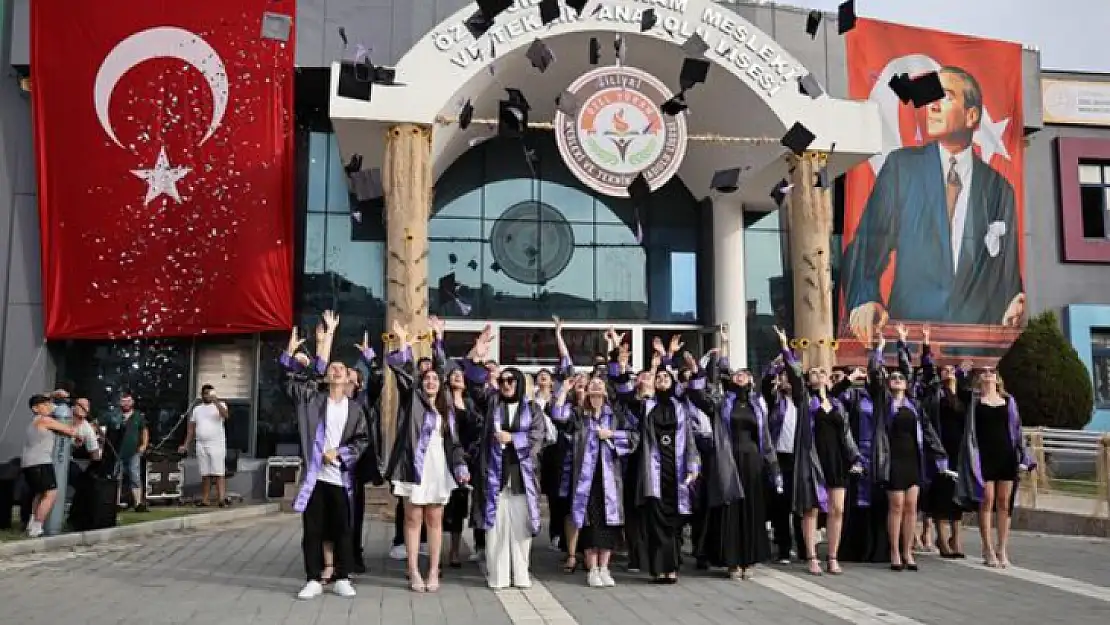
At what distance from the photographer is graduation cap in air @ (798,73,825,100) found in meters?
12.9

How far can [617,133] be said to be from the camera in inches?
490

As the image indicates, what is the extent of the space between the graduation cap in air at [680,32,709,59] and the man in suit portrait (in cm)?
597

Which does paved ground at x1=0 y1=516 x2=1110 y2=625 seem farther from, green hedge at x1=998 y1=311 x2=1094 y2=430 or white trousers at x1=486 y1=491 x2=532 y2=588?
green hedge at x1=998 y1=311 x2=1094 y2=430

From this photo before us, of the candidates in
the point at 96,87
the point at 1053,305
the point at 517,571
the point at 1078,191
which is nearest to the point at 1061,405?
the point at 1053,305

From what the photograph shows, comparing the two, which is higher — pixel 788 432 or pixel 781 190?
pixel 781 190

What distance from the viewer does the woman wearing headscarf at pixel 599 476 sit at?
7375 millimetres

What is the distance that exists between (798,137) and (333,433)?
9041 millimetres

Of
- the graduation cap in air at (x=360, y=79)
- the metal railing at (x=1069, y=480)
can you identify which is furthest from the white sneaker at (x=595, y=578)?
the graduation cap in air at (x=360, y=79)

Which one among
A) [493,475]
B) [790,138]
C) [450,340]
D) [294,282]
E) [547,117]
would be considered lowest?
[493,475]

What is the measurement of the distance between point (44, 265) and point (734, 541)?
494 inches

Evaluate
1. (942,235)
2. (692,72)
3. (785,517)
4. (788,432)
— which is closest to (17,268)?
(692,72)

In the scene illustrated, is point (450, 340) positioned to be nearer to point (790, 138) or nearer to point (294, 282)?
point (294, 282)

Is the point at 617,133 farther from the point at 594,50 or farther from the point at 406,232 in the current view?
the point at 406,232

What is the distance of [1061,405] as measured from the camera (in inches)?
A: 625
